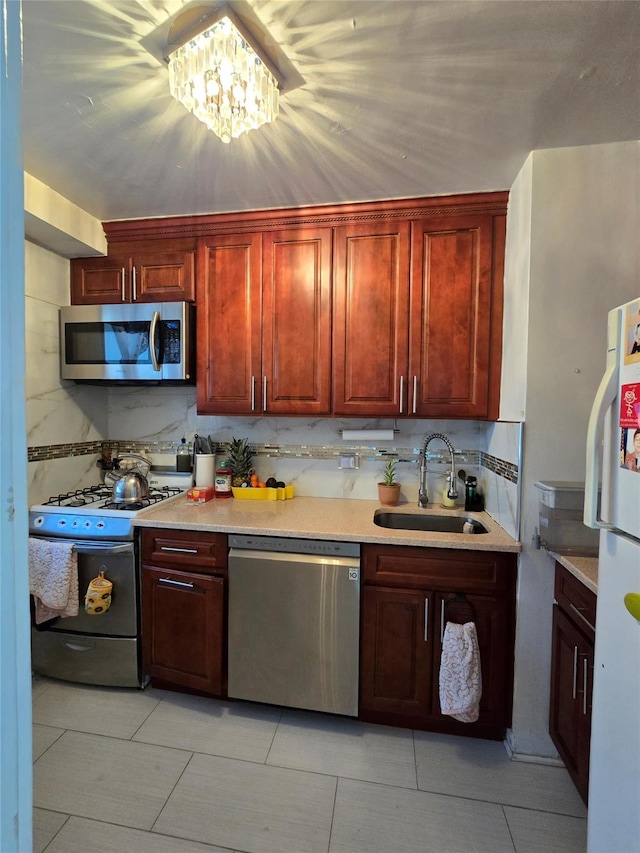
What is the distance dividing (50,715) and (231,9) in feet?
A: 9.14

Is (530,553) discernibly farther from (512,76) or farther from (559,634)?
(512,76)

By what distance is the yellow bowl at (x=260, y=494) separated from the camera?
2365mm

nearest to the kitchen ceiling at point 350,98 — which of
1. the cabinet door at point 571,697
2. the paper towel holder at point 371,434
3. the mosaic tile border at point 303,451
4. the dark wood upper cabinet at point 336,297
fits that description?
the dark wood upper cabinet at point 336,297

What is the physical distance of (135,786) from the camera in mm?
1538

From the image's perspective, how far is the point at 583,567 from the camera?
1.41 m

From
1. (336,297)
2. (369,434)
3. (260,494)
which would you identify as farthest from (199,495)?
(336,297)

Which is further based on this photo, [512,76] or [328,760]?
[328,760]

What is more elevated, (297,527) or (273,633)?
(297,527)

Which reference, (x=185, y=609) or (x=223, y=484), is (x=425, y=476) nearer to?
(x=223, y=484)

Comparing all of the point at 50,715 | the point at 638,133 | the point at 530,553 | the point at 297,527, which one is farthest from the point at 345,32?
the point at 50,715

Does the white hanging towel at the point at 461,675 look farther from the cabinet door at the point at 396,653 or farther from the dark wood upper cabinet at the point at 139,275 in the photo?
the dark wood upper cabinet at the point at 139,275

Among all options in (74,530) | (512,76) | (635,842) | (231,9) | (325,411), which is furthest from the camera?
(325,411)

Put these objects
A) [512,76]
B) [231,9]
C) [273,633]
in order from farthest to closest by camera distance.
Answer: [273,633], [512,76], [231,9]

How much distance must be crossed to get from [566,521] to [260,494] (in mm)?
1543
